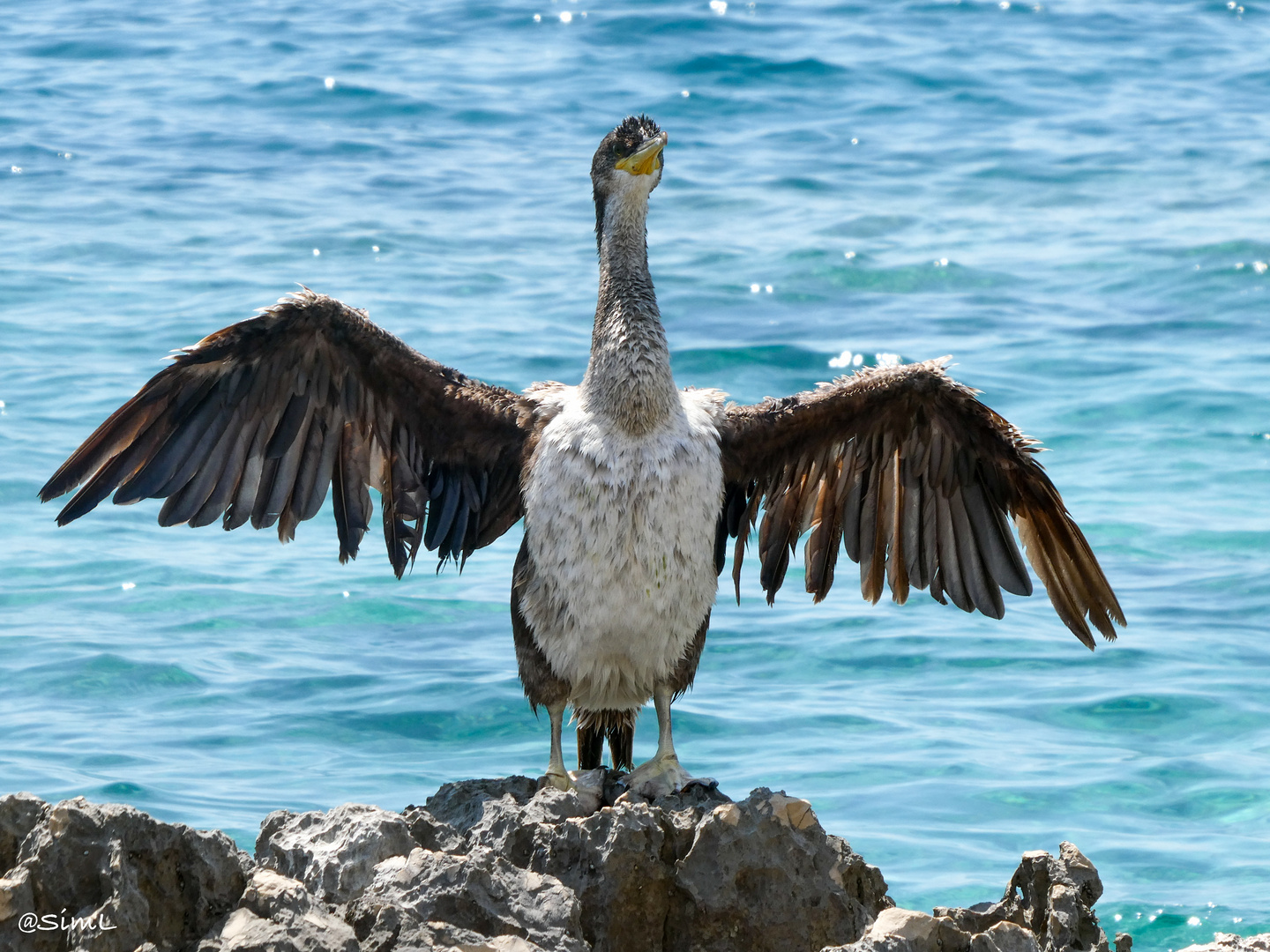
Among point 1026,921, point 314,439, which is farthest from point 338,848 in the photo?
A: point 314,439

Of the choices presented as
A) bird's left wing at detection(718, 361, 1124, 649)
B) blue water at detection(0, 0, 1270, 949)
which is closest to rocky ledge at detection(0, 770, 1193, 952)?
bird's left wing at detection(718, 361, 1124, 649)

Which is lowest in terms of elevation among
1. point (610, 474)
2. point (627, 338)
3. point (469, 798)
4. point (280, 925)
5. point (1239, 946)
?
point (1239, 946)

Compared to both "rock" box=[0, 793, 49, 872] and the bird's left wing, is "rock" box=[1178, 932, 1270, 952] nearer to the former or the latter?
the bird's left wing

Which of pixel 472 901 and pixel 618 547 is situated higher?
pixel 618 547

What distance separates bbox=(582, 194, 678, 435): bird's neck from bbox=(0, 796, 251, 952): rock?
2086mm

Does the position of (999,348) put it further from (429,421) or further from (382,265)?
(429,421)

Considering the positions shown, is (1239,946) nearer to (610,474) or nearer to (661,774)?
(661,774)

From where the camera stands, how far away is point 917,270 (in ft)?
47.7

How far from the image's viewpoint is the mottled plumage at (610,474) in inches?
221

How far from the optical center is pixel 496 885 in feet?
13.7

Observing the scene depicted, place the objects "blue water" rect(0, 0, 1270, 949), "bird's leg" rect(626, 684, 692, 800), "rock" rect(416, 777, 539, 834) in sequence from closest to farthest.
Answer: "rock" rect(416, 777, 539, 834), "bird's leg" rect(626, 684, 692, 800), "blue water" rect(0, 0, 1270, 949)

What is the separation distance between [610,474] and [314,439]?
1236 millimetres

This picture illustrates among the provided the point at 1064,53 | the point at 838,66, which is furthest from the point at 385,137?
the point at 1064,53

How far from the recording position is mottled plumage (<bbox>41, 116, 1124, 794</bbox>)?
561 cm
